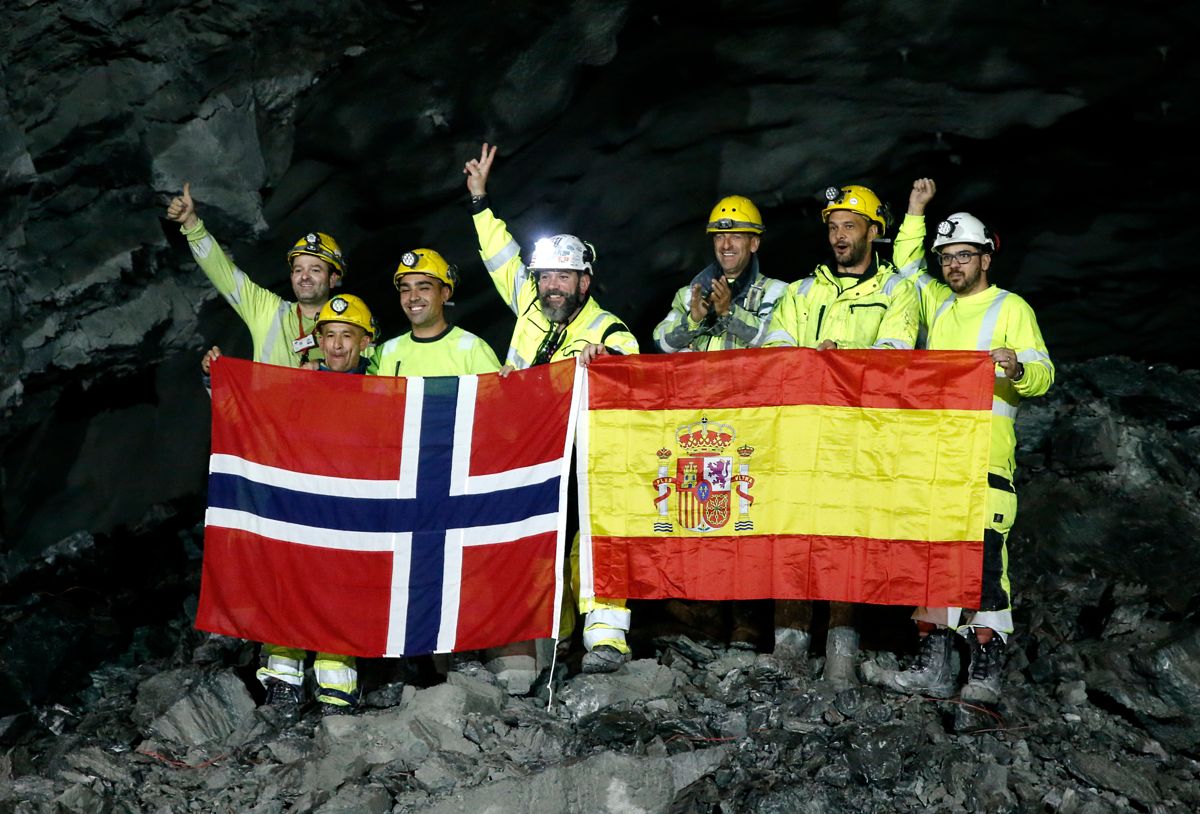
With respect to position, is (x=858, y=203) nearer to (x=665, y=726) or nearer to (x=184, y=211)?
(x=665, y=726)

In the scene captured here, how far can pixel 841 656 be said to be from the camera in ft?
25.6

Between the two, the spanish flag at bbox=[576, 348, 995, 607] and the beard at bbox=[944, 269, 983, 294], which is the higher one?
the beard at bbox=[944, 269, 983, 294]

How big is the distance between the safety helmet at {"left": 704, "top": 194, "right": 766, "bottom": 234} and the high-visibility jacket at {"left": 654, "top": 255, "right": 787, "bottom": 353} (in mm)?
187

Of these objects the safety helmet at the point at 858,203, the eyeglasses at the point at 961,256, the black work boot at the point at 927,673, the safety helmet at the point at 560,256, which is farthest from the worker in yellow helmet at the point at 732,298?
the black work boot at the point at 927,673

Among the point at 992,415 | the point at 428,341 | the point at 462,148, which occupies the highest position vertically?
the point at 462,148

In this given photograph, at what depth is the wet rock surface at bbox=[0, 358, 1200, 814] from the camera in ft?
22.5

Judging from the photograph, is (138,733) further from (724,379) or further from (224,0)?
(224,0)

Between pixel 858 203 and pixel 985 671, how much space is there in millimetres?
2668

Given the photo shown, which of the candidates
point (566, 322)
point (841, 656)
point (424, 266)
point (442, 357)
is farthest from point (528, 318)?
point (841, 656)

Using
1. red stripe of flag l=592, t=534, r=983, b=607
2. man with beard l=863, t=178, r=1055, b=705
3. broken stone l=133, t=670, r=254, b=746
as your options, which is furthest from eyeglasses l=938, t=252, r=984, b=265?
broken stone l=133, t=670, r=254, b=746

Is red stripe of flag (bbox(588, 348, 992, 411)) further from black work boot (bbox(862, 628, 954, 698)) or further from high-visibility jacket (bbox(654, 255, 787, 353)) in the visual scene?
black work boot (bbox(862, 628, 954, 698))

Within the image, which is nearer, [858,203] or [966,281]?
[966,281]

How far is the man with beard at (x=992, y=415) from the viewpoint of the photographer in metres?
7.50

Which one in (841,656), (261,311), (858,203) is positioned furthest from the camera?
(261,311)
